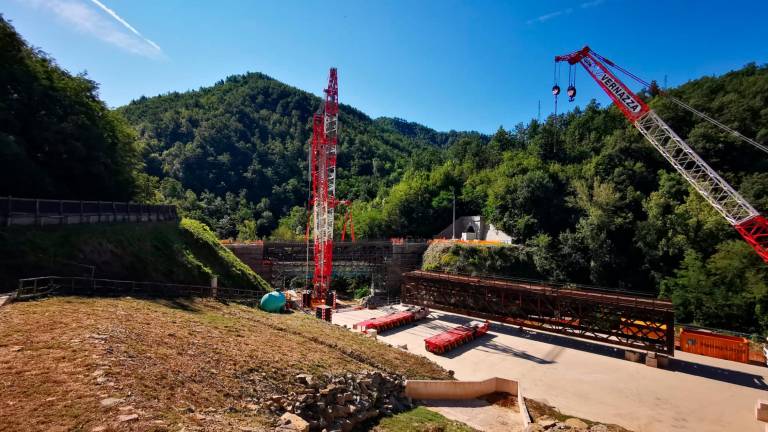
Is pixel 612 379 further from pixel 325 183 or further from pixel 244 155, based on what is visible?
pixel 244 155

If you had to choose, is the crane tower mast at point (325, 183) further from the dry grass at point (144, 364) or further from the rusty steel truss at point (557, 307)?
the dry grass at point (144, 364)

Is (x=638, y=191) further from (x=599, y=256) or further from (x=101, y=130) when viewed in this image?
(x=101, y=130)

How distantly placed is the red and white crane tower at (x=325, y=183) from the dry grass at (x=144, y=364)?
91.2 feet

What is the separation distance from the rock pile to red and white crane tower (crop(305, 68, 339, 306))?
1228 inches

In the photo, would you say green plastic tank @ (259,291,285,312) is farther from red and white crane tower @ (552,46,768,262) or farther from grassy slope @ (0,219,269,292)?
red and white crane tower @ (552,46,768,262)

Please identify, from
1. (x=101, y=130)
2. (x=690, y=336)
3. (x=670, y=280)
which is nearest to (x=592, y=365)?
(x=690, y=336)

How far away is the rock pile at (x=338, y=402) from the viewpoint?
10.3 metres

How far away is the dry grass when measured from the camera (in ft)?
24.3

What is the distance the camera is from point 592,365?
24531 mm

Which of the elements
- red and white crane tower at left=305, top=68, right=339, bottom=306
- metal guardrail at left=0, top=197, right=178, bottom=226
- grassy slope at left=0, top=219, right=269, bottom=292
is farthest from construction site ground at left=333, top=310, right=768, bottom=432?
metal guardrail at left=0, top=197, right=178, bottom=226

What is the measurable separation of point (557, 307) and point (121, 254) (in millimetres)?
31568

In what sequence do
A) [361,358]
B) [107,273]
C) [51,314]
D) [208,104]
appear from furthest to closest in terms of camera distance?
[208,104]
[107,273]
[361,358]
[51,314]

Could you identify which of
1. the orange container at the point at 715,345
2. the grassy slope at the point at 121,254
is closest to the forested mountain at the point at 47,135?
the grassy slope at the point at 121,254

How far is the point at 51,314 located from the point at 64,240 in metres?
8.58
